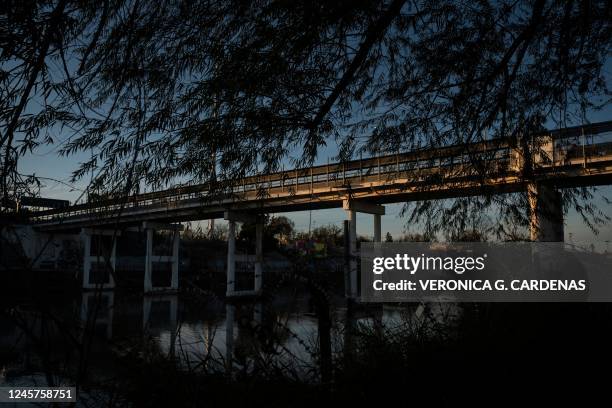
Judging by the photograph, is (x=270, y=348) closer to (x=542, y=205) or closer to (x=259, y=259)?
(x=259, y=259)

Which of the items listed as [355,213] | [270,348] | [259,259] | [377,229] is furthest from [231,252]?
[270,348]

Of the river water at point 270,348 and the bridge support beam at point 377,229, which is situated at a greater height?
the bridge support beam at point 377,229

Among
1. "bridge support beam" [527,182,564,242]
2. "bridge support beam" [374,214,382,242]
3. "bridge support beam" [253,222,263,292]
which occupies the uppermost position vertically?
"bridge support beam" [374,214,382,242]

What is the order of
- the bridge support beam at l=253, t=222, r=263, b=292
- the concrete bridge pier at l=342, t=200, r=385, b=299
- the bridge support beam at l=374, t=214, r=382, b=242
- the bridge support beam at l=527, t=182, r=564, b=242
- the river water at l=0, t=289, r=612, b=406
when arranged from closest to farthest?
the river water at l=0, t=289, r=612, b=406 < the bridge support beam at l=253, t=222, r=263, b=292 < the bridge support beam at l=527, t=182, r=564, b=242 < the concrete bridge pier at l=342, t=200, r=385, b=299 < the bridge support beam at l=374, t=214, r=382, b=242

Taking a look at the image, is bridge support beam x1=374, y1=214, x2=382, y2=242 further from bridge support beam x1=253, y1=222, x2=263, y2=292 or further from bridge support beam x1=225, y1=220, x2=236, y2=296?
bridge support beam x1=225, y1=220, x2=236, y2=296

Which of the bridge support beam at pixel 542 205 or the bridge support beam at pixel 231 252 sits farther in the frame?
the bridge support beam at pixel 231 252

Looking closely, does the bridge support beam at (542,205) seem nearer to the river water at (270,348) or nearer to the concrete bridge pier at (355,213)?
the river water at (270,348)

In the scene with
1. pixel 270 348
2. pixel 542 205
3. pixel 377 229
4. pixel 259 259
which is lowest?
pixel 270 348

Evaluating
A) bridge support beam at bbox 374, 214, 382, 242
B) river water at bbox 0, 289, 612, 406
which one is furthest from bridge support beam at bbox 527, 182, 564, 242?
bridge support beam at bbox 374, 214, 382, 242

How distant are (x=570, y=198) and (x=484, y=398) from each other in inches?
152

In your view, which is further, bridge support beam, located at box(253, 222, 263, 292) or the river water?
bridge support beam, located at box(253, 222, 263, 292)

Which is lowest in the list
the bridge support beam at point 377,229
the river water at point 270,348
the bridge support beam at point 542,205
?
the river water at point 270,348

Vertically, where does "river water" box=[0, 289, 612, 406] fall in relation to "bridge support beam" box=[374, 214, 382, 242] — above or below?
below

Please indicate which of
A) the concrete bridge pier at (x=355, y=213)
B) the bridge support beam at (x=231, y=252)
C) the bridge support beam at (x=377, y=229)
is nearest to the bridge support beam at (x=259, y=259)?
the bridge support beam at (x=231, y=252)
